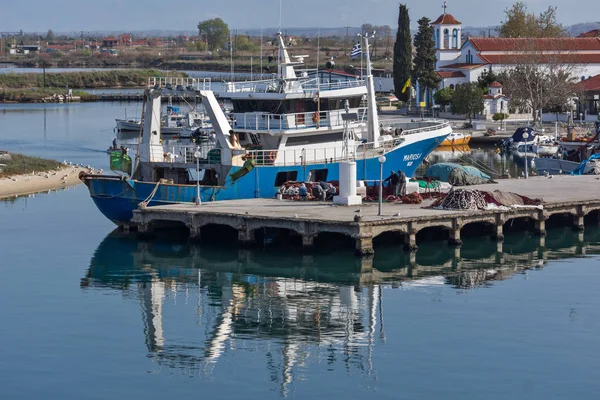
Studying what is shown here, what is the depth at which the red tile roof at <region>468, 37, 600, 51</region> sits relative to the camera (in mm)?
102069

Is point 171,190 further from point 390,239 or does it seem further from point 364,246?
point 364,246

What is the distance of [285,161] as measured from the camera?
49156 millimetres

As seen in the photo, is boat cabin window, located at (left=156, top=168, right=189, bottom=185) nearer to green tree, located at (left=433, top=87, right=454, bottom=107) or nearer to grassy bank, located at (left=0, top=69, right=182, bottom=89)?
green tree, located at (left=433, top=87, right=454, bottom=107)

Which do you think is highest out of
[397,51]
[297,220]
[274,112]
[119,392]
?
[397,51]

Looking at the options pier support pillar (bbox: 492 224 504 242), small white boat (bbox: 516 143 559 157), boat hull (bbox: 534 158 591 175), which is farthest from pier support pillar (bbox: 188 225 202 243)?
small white boat (bbox: 516 143 559 157)

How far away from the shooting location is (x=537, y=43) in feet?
330

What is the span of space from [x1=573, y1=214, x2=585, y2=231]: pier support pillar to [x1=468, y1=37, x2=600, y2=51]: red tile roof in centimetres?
5582

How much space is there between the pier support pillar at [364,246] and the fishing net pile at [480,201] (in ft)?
12.4

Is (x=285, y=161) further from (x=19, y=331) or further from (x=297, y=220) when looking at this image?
(x=19, y=331)

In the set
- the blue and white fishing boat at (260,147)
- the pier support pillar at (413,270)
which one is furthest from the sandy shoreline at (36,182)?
the pier support pillar at (413,270)

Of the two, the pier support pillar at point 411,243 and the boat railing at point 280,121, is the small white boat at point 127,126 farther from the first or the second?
the pier support pillar at point 411,243

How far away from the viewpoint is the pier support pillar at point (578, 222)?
153 ft

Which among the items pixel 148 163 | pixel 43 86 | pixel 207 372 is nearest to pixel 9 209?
pixel 148 163

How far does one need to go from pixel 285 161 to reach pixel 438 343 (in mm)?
18879
